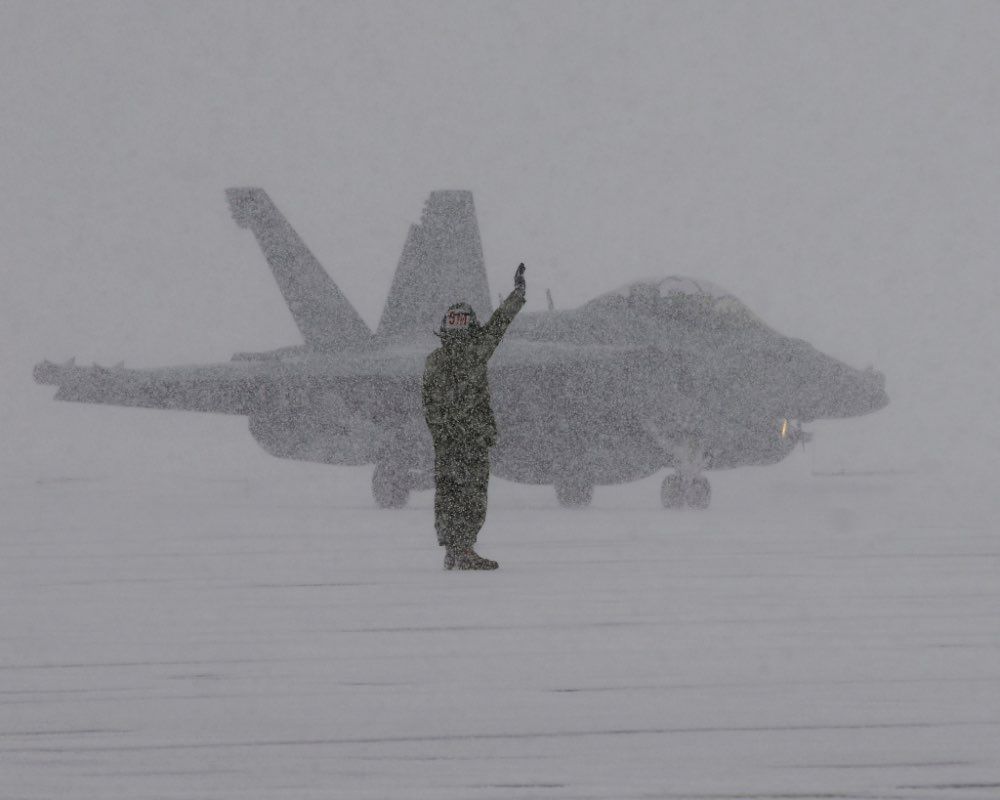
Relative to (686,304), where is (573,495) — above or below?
below

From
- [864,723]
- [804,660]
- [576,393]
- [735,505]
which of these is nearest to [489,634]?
[804,660]

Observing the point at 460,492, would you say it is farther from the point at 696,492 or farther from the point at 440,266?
the point at 440,266

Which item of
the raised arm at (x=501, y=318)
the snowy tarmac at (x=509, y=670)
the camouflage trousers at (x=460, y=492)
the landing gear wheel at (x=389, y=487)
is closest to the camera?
the snowy tarmac at (x=509, y=670)

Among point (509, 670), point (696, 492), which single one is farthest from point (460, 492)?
point (696, 492)

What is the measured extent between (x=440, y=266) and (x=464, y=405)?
1126cm

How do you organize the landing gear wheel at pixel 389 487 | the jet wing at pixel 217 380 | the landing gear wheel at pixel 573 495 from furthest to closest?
1. the landing gear wheel at pixel 389 487
2. the jet wing at pixel 217 380
3. the landing gear wheel at pixel 573 495

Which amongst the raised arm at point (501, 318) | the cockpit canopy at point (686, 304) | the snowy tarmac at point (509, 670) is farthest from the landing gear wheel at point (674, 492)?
the raised arm at point (501, 318)

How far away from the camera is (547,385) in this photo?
1852 cm

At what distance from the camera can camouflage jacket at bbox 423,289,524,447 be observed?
10219 mm

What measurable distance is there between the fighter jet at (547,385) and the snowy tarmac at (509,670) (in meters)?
5.48

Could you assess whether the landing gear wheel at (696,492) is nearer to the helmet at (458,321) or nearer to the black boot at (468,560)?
the black boot at (468,560)

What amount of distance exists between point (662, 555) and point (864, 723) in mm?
6447

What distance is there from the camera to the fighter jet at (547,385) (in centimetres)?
1814

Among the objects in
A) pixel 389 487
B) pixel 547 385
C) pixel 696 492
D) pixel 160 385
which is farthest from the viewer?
pixel 389 487
